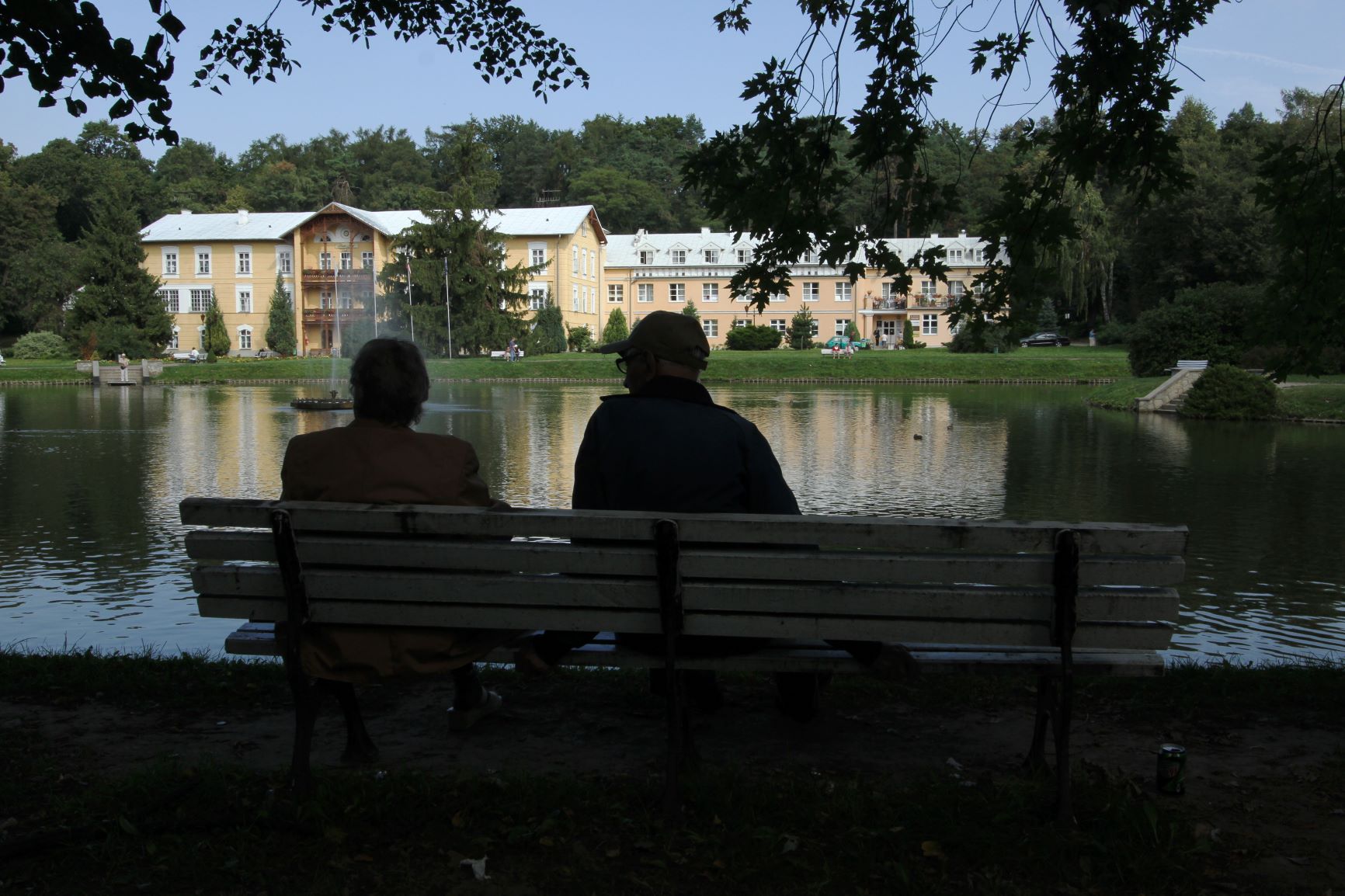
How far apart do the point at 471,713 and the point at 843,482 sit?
1326 cm

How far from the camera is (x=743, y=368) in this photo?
57.5 metres

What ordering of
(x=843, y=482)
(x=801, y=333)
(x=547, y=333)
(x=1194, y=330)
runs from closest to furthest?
1. (x=843, y=482)
2. (x=1194, y=330)
3. (x=547, y=333)
4. (x=801, y=333)

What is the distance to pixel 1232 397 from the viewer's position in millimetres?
30891

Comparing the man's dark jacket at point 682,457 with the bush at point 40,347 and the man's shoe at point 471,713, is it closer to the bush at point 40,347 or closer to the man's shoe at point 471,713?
the man's shoe at point 471,713

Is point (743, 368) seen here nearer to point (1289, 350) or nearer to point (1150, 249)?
point (1150, 249)

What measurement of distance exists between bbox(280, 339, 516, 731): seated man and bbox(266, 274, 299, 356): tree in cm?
7209

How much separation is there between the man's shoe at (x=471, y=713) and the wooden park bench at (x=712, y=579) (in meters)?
0.74

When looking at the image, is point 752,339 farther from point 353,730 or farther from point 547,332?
point 353,730

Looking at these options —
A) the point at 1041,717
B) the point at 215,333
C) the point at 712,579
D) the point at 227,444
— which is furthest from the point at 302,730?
the point at 215,333

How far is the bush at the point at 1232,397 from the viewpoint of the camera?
30578 mm

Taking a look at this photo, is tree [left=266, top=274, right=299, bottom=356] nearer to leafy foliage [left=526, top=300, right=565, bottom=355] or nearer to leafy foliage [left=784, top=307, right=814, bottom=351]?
leafy foliage [left=526, top=300, right=565, bottom=355]

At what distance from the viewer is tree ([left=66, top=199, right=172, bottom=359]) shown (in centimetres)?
6425

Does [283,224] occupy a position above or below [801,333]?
above

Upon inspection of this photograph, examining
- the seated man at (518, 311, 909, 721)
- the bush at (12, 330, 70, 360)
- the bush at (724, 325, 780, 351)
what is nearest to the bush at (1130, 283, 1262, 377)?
the bush at (724, 325, 780, 351)
